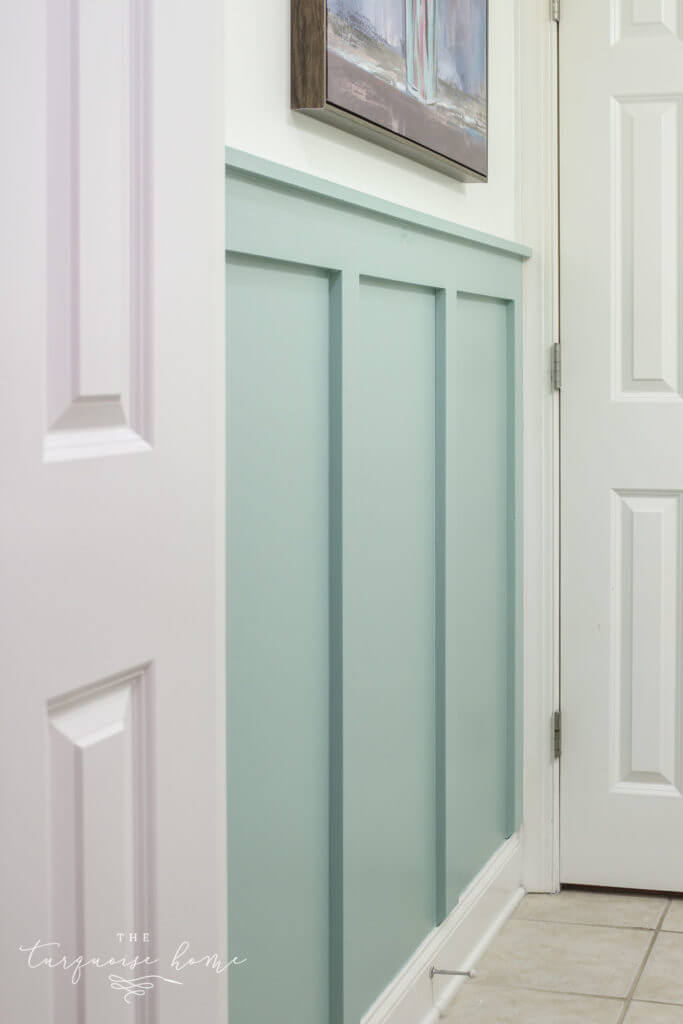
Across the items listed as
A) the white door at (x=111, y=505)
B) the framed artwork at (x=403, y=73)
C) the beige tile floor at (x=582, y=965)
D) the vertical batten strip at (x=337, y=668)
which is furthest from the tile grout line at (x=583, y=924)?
the white door at (x=111, y=505)

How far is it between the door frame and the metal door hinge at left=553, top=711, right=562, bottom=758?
1 centimetres

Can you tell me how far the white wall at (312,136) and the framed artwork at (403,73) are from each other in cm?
2

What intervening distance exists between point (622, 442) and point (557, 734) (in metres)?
0.60

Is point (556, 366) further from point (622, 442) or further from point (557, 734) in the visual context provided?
point (557, 734)

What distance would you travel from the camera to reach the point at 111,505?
2.74 ft

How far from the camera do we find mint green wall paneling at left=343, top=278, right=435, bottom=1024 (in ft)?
5.37

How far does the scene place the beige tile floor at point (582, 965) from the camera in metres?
2.01

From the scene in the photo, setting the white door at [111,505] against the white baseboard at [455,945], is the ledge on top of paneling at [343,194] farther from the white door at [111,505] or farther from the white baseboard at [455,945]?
the white baseboard at [455,945]

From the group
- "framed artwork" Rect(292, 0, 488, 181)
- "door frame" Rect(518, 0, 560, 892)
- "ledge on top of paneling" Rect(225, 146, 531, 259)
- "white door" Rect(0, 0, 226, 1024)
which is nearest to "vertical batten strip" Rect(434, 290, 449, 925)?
"ledge on top of paneling" Rect(225, 146, 531, 259)

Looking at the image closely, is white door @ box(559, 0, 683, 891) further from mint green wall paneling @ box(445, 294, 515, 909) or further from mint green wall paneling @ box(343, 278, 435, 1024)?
mint green wall paneling @ box(343, 278, 435, 1024)

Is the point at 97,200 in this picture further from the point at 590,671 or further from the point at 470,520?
the point at 590,671

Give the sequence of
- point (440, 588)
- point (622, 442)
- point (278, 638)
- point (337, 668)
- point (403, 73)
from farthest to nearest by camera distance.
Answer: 1. point (622, 442)
2. point (440, 588)
3. point (403, 73)
4. point (337, 668)
5. point (278, 638)

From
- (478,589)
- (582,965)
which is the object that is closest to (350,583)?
(478,589)

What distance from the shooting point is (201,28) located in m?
0.95
